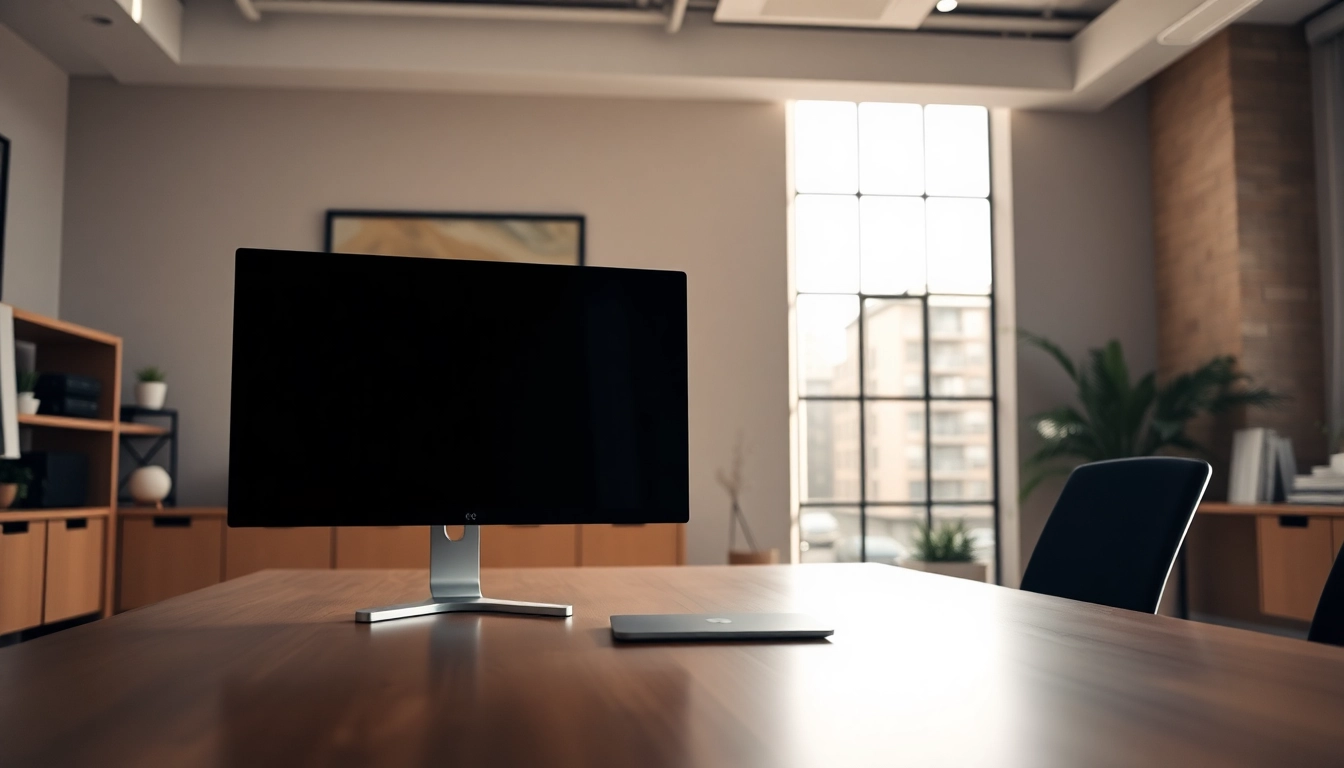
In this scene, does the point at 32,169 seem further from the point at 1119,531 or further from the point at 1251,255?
the point at 1251,255

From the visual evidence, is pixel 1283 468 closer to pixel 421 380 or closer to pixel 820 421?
pixel 820 421

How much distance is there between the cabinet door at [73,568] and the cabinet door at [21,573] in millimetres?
61

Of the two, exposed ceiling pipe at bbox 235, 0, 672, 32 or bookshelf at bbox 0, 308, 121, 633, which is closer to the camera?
bookshelf at bbox 0, 308, 121, 633

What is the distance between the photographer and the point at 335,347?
1.57m

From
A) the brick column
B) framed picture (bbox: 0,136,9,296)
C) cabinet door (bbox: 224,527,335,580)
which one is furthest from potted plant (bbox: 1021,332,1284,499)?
framed picture (bbox: 0,136,9,296)

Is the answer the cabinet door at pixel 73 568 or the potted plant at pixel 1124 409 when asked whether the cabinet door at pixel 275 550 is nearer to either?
the cabinet door at pixel 73 568

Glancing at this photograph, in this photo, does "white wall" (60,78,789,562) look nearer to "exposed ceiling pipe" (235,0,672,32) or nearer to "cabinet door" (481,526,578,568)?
"exposed ceiling pipe" (235,0,672,32)

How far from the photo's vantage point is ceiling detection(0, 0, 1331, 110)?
5359mm

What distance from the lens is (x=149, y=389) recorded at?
5434 mm

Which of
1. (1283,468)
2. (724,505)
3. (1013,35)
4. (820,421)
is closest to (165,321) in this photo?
(724,505)

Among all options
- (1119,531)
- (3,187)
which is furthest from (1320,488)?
(3,187)

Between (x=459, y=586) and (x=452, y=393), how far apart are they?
0.31 metres

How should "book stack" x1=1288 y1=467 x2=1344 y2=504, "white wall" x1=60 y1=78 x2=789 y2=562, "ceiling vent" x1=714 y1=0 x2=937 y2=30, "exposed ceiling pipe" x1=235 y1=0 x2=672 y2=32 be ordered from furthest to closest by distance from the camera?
"white wall" x1=60 y1=78 x2=789 y2=562 → "exposed ceiling pipe" x1=235 y1=0 x2=672 y2=32 → "ceiling vent" x1=714 y1=0 x2=937 y2=30 → "book stack" x1=1288 y1=467 x2=1344 y2=504

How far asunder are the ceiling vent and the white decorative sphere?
12.6 feet
